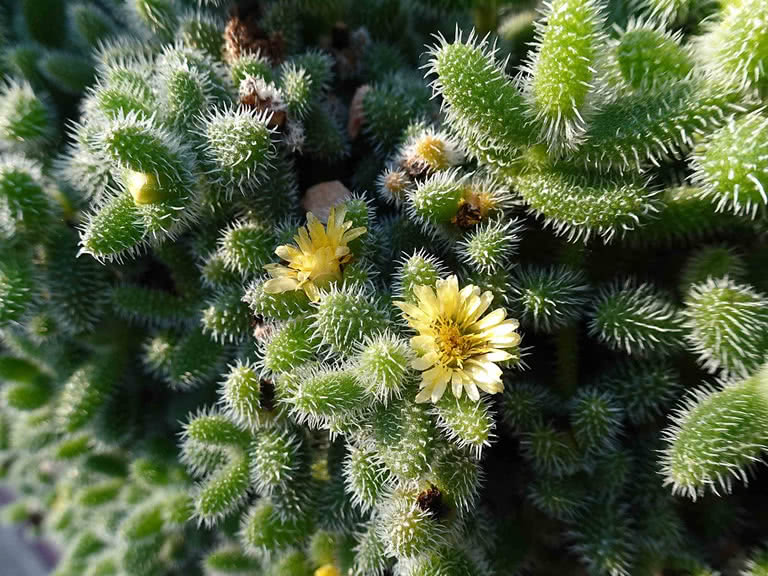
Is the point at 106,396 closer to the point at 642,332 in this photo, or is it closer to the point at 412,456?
the point at 412,456

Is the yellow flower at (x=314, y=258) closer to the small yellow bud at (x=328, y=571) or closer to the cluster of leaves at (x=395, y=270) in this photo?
the cluster of leaves at (x=395, y=270)

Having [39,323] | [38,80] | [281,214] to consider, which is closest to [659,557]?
[281,214]

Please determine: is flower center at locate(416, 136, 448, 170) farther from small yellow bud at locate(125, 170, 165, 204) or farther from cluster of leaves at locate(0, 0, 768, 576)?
small yellow bud at locate(125, 170, 165, 204)

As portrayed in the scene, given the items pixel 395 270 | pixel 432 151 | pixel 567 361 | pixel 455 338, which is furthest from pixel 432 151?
pixel 567 361

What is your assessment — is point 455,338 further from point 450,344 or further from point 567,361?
point 567,361

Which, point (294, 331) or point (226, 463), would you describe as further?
point (226, 463)
